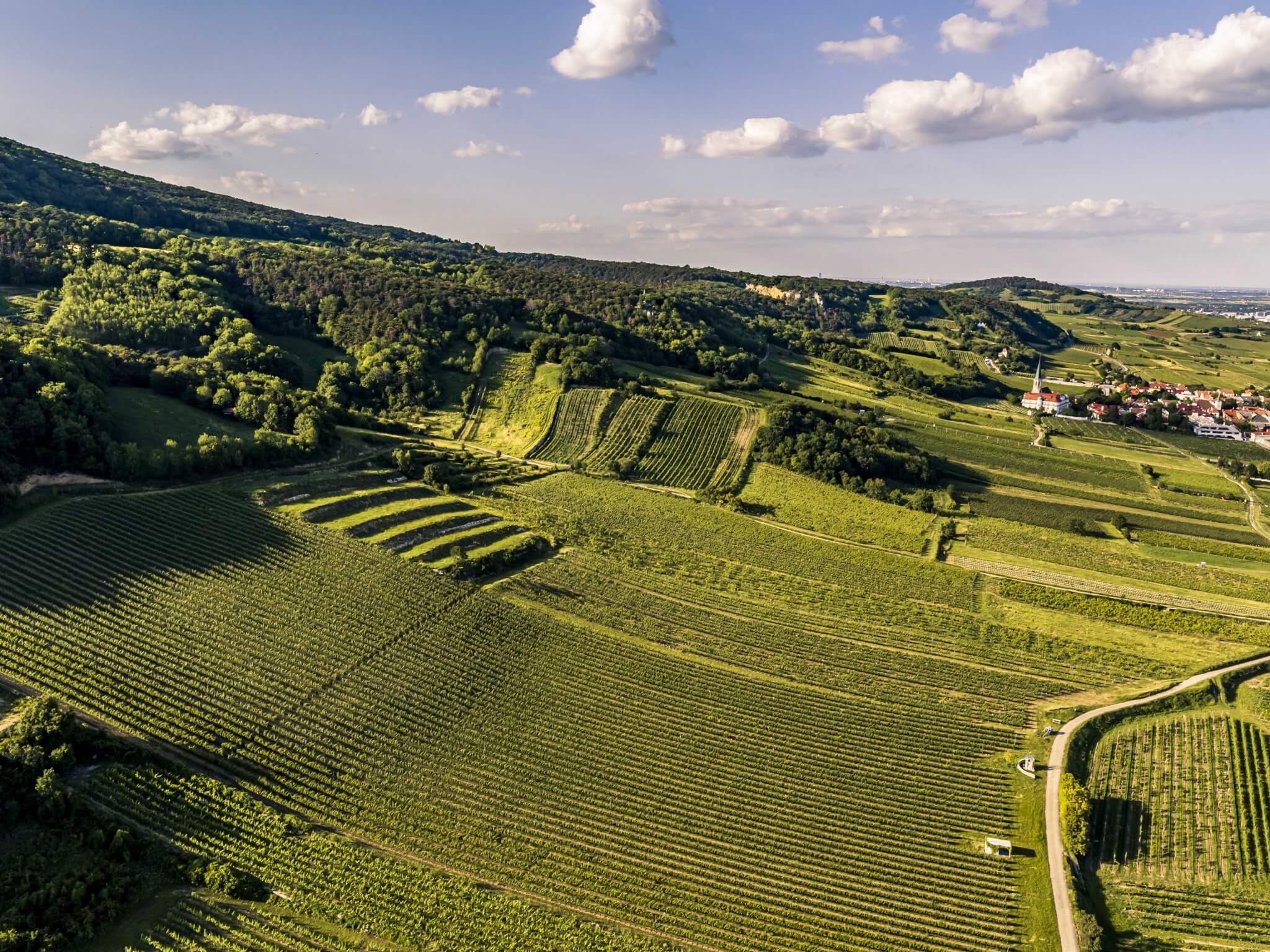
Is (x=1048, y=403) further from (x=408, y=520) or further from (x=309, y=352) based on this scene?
(x=309, y=352)


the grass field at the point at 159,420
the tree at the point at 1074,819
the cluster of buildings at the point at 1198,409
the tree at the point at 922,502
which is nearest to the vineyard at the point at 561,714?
the tree at the point at 1074,819

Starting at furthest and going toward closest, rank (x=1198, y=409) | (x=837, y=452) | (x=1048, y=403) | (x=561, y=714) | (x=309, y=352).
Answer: (x=1048, y=403) → (x=1198, y=409) → (x=309, y=352) → (x=837, y=452) → (x=561, y=714)

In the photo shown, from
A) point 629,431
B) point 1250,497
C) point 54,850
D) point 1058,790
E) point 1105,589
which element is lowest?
point 54,850

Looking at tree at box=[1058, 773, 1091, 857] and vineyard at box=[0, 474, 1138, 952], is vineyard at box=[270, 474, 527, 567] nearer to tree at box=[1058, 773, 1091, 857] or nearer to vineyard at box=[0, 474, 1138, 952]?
vineyard at box=[0, 474, 1138, 952]

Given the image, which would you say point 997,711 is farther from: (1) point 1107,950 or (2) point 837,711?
(1) point 1107,950

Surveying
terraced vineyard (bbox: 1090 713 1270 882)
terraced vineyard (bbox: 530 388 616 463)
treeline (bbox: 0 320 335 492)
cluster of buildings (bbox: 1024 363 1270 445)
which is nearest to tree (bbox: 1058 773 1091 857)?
terraced vineyard (bbox: 1090 713 1270 882)

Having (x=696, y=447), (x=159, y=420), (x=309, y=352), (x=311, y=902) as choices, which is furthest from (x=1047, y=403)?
(x=311, y=902)
